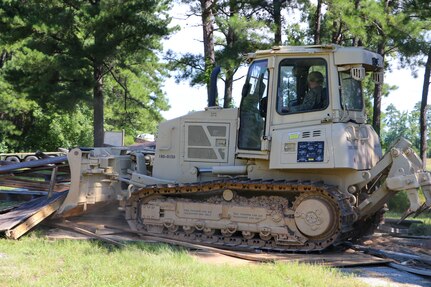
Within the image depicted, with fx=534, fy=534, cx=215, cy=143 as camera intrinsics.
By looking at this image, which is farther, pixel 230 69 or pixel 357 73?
pixel 230 69

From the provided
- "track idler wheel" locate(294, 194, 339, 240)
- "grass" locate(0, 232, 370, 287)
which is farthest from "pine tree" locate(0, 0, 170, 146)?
"grass" locate(0, 232, 370, 287)

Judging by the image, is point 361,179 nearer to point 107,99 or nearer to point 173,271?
point 173,271

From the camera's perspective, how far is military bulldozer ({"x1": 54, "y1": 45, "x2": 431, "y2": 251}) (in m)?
8.41

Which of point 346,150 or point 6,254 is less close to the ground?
point 346,150

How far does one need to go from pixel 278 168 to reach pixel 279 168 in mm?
16

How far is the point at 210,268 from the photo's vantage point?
6.71 m

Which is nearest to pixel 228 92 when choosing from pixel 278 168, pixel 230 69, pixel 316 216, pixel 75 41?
pixel 230 69

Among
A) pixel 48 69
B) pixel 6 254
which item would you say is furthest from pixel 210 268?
pixel 48 69

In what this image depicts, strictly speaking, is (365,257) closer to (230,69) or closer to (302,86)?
(302,86)

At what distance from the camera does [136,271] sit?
6.32 metres

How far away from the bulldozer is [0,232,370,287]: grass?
1435 mm

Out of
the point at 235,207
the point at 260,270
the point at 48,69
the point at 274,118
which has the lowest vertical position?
the point at 260,270

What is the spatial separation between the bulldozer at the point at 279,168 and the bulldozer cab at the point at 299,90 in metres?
0.02

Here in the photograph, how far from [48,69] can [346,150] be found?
1626cm
